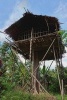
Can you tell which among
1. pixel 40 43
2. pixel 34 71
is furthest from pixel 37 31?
pixel 34 71

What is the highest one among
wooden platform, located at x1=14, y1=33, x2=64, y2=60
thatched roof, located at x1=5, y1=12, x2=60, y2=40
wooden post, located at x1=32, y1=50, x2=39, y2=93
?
thatched roof, located at x1=5, y1=12, x2=60, y2=40

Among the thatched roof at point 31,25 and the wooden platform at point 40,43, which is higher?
the thatched roof at point 31,25

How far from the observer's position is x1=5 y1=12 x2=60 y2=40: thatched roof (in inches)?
648

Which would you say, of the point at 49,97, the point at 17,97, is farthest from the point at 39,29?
the point at 17,97

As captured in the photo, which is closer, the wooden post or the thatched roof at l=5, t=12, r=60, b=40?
the wooden post

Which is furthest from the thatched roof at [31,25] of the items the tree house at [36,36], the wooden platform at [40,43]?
the wooden platform at [40,43]

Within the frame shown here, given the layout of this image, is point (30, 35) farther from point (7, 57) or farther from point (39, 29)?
point (7, 57)

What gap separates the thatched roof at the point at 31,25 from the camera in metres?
16.5

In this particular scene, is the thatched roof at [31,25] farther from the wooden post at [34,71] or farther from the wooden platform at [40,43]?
the wooden post at [34,71]

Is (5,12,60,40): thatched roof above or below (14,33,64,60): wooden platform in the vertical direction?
above

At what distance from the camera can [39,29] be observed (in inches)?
691

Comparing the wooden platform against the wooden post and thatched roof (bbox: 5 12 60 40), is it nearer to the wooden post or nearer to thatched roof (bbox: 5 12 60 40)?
the wooden post

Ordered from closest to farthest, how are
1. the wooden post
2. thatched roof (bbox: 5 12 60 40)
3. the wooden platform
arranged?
1. the wooden platform
2. the wooden post
3. thatched roof (bbox: 5 12 60 40)

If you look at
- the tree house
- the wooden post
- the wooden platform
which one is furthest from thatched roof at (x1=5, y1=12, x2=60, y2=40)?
the wooden post
